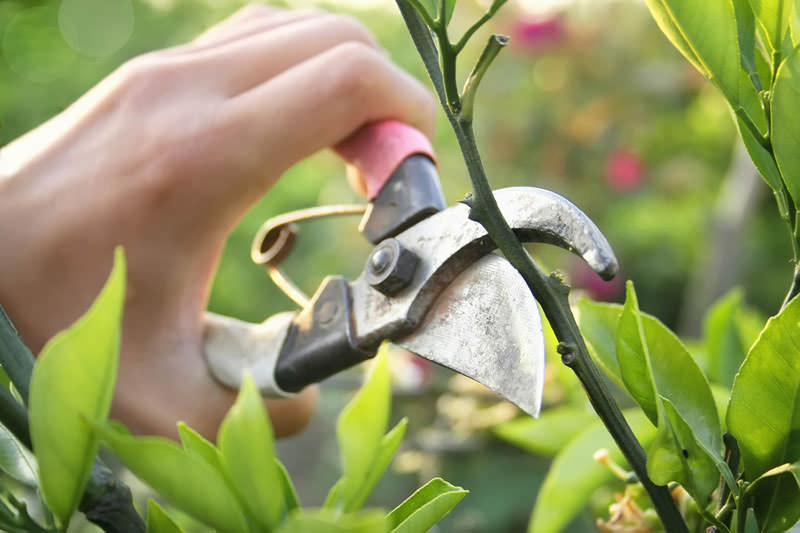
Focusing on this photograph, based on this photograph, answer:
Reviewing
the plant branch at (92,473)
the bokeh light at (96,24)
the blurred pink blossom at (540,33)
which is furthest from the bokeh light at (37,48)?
the plant branch at (92,473)

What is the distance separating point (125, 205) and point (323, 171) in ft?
19.1

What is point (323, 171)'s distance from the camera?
6.36 meters

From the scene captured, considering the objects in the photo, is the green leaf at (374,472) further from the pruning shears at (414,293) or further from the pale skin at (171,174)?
the pale skin at (171,174)

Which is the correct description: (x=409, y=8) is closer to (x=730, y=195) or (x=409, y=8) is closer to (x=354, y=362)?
(x=354, y=362)

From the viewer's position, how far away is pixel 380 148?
619 mm

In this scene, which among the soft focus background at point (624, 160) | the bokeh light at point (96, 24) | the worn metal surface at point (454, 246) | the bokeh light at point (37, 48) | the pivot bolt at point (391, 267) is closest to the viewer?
the worn metal surface at point (454, 246)

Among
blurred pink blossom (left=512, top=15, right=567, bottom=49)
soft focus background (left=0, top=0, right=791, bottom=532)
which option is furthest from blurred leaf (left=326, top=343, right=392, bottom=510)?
blurred pink blossom (left=512, top=15, right=567, bottom=49)

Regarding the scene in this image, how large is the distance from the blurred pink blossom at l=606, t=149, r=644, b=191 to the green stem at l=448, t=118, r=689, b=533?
2923 mm

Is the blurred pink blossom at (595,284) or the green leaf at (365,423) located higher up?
the green leaf at (365,423)

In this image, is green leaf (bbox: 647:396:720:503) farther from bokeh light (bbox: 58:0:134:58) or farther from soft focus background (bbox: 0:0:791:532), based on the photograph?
bokeh light (bbox: 58:0:134:58)

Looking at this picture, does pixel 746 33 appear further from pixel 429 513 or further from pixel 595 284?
pixel 595 284

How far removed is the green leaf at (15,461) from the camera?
0.33m

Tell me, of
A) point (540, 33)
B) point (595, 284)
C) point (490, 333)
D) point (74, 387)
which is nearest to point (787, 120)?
point (490, 333)

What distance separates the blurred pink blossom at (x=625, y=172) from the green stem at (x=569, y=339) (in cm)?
292
